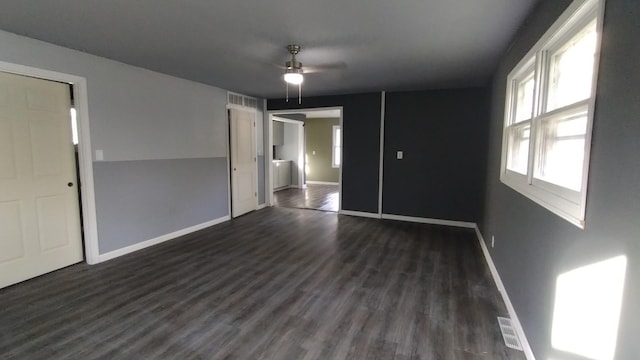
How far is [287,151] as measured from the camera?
31.4 feet

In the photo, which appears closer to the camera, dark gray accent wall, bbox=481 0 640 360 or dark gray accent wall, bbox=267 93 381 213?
dark gray accent wall, bbox=481 0 640 360

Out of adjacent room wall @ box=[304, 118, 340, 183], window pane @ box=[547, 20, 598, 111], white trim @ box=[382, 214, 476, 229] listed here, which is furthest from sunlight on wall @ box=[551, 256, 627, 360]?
adjacent room wall @ box=[304, 118, 340, 183]

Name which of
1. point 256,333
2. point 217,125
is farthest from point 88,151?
point 256,333

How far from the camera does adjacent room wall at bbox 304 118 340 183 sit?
10062 millimetres

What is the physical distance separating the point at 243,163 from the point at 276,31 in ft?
11.5

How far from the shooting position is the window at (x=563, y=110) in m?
1.38

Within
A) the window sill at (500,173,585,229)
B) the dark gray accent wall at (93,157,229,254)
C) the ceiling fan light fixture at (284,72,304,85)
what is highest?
the ceiling fan light fixture at (284,72,304,85)

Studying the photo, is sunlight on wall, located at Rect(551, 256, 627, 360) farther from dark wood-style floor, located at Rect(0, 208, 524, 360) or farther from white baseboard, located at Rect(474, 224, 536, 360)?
dark wood-style floor, located at Rect(0, 208, 524, 360)

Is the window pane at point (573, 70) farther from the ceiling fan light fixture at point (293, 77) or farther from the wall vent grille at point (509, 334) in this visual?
the ceiling fan light fixture at point (293, 77)

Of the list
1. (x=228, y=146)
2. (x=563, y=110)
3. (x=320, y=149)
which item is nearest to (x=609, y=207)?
(x=563, y=110)

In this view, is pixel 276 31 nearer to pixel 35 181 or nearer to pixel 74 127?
pixel 74 127

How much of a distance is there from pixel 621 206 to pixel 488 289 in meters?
2.13

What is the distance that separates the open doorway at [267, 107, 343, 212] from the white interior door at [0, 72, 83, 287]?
4500 mm

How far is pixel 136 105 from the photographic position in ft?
12.5
